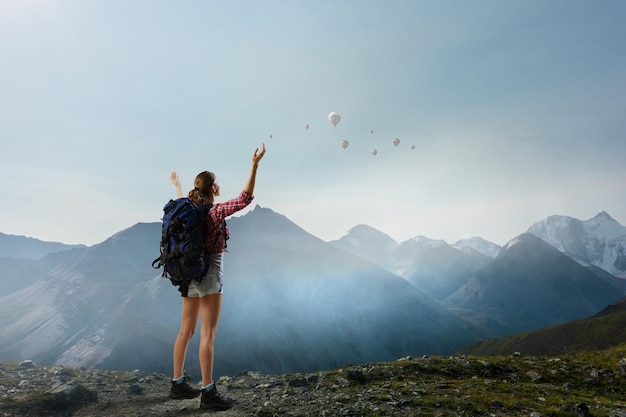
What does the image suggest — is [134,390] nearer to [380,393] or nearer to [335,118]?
[380,393]

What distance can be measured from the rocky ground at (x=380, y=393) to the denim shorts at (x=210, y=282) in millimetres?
3780

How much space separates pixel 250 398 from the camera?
14.1 m

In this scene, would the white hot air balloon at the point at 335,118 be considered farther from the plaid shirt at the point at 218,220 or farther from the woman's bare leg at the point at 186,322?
the woman's bare leg at the point at 186,322

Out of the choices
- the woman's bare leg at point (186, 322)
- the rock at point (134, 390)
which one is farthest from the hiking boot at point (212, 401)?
the rock at point (134, 390)

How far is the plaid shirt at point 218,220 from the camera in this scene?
9047mm

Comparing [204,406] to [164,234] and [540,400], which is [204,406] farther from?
[540,400]

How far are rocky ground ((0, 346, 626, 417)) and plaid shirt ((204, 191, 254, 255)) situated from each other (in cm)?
481

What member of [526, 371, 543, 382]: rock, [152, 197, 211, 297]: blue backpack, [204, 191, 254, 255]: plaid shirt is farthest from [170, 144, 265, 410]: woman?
[526, 371, 543, 382]: rock

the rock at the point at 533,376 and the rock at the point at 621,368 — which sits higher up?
the rock at the point at 533,376

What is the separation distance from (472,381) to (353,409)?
8675 mm

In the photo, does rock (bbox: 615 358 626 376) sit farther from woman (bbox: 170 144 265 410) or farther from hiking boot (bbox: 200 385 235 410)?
woman (bbox: 170 144 265 410)

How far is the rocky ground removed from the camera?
12.2 m

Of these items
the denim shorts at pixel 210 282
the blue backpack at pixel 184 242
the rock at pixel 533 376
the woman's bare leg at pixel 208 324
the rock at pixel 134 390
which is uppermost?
the blue backpack at pixel 184 242

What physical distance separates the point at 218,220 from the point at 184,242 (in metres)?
0.93
